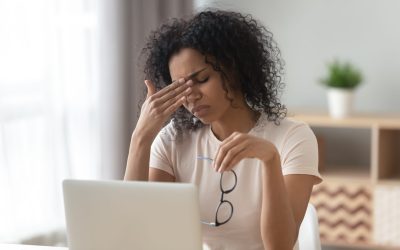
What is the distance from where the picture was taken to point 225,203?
1.77 metres

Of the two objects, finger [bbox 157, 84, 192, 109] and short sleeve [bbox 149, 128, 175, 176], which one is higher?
finger [bbox 157, 84, 192, 109]

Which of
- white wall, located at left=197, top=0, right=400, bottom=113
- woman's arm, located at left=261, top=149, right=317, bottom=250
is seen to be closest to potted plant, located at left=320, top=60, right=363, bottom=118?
white wall, located at left=197, top=0, right=400, bottom=113

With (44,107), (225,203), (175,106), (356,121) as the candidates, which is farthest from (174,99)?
(356,121)

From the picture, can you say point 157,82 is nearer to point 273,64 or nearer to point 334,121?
point 273,64

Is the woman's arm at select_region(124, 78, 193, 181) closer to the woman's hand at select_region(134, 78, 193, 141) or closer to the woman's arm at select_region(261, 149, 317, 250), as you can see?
the woman's hand at select_region(134, 78, 193, 141)

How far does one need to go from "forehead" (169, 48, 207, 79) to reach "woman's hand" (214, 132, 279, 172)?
28cm

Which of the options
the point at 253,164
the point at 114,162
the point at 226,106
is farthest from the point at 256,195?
the point at 114,162

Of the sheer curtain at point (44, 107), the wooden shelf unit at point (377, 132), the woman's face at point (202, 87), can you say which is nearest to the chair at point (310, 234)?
the woman's face at point (202, 87)

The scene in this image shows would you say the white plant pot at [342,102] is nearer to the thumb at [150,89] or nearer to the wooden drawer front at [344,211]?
the wooden drawer front at [344,211]

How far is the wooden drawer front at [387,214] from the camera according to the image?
3160mm

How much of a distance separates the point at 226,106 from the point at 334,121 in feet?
5.00

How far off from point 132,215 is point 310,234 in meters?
0.71

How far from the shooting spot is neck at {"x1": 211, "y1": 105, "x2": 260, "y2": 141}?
1821 mm

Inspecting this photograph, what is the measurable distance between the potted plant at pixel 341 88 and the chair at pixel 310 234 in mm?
1316
